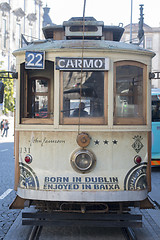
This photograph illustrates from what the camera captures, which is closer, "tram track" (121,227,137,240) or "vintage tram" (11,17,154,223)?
"vintage tram" (11,17,154,223)

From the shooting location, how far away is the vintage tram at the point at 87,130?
5.21 meters

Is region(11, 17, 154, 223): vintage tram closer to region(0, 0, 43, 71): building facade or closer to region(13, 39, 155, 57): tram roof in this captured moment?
region(13, 39, 155, 57): tram roof

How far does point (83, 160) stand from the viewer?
5.21 meters

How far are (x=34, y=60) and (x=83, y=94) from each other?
85 cm

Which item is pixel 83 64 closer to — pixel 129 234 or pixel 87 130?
pixel 87 130

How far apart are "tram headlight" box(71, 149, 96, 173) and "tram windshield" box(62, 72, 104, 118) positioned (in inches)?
21.0

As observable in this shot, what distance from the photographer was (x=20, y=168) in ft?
17.8

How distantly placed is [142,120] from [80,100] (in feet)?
3.18

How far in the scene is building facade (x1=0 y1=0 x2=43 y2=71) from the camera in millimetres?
46875

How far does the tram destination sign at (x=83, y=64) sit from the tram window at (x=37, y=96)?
0.21 metres

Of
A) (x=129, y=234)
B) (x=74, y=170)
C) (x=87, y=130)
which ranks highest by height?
(x=87, y=130)

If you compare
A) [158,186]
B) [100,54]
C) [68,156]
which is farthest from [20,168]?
[158,186]
